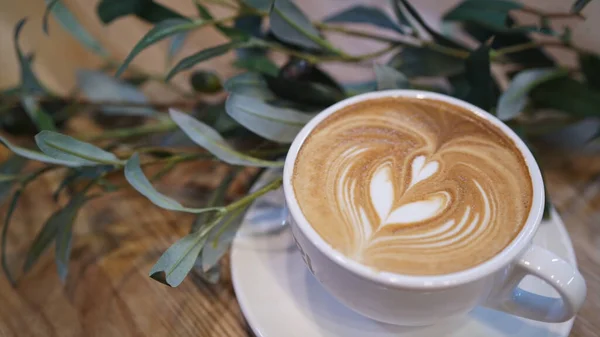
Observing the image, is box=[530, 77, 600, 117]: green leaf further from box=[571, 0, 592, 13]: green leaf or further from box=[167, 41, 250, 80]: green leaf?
box=[167, 41, 250, 80]: green leaf

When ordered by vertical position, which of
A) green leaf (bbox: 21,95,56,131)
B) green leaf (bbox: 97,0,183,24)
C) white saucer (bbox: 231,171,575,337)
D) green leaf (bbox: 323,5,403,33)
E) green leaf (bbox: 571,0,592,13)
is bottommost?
white saucer (bbox: 231,171,575,337)

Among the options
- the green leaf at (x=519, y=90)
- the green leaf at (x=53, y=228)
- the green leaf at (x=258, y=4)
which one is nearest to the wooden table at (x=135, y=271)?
the green leaf at (x=53, y=228)

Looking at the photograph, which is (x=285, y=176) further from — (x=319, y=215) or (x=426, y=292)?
(x=426, y=292)

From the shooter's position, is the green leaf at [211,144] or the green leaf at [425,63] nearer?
the green leaf at [211,144]

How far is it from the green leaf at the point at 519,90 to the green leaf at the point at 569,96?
21 millimetres

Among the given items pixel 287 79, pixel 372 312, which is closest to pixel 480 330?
pixel 372 312

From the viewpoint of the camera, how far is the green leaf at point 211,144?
583 millimetres

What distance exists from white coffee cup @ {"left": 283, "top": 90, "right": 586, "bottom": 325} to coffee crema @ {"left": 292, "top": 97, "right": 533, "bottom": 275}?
0.01 metres

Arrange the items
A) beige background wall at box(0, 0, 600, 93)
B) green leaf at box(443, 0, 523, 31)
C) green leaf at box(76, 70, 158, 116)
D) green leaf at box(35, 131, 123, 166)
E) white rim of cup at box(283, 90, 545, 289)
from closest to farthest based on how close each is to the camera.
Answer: white rim of cup at box(283, 90, 545, 289), green leaf at box(35, 131, 123, 166), green leaf at box(443, 0, 523, 31), green leaf at box(76, 70, 158, 116), beige background wall at box(0, 0, 600, 93)

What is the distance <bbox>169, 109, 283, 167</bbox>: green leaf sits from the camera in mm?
583

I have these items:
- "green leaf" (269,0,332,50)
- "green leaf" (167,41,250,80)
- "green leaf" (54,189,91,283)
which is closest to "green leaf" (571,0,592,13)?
"green leaf" (269,0,332,50)

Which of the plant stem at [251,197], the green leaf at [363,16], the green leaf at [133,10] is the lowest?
the plant stem at [251,197]

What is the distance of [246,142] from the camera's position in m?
0.73

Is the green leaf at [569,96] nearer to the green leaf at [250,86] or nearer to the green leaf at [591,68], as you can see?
the green leaf at [591,68]
